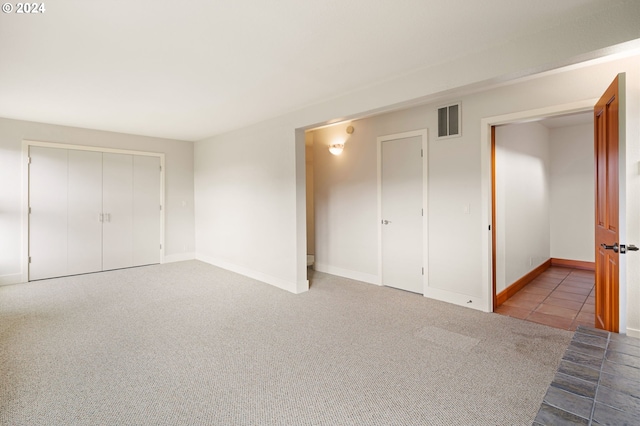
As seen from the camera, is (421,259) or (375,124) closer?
(421,259)

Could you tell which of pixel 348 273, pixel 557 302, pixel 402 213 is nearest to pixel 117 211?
pixel 348 273

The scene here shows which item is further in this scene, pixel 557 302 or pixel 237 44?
pixel 557 302

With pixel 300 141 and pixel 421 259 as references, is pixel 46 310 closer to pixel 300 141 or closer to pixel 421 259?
pixel 300 141

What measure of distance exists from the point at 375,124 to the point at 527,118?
1982 millimetres

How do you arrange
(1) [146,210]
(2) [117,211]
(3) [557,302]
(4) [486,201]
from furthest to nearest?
(1) [146,210] → (2) [117,211] → (3) [557,302] → (4) [486,201]

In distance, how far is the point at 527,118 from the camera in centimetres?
329

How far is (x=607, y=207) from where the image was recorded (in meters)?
2.76

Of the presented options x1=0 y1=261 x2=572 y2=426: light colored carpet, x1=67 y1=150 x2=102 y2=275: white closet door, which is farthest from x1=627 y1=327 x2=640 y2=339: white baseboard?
x1=67 y1=150 x2=102 y2=275: white closet door

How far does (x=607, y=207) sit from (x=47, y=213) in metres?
7.21

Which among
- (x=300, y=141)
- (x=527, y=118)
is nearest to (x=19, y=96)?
(x=300, y=141)

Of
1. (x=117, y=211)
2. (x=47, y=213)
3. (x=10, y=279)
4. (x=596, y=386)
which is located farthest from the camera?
(x=117, y=211)

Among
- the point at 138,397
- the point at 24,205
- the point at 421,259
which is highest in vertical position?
the point at 24,205

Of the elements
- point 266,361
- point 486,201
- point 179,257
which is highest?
point 486,201
